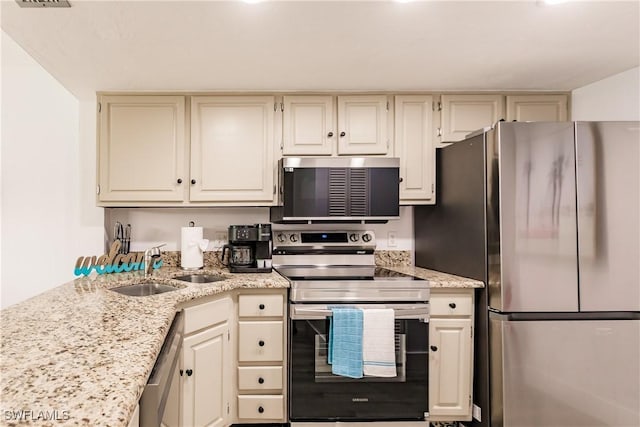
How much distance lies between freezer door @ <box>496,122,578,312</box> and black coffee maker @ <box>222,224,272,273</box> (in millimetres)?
1393

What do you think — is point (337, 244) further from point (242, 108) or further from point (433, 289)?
point (242, 108)

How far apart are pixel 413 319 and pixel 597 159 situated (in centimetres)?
124

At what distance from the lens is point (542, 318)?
183cm

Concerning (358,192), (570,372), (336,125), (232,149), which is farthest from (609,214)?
(232,149)

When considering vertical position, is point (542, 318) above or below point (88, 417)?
below

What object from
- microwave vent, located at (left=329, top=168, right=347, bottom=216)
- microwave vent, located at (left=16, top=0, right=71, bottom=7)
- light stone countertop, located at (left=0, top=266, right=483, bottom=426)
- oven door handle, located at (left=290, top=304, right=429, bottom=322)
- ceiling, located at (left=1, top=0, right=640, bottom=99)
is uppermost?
ceiling, located at (left=1, top=0, right=640, bottom=99)

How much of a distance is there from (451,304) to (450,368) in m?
0.36

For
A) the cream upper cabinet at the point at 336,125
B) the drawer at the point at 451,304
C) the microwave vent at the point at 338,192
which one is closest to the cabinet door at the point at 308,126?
the cream upper cabinet at the point at 336,125

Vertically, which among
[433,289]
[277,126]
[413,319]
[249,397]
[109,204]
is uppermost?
[277,126]

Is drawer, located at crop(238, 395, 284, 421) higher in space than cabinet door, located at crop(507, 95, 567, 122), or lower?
lower

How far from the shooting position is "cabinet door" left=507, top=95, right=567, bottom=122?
2465mm

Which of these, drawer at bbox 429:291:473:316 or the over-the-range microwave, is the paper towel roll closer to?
Answer: the over-the-range microwave

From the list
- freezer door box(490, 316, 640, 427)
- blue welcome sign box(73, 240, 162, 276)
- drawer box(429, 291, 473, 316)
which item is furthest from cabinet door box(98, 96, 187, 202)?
freezer door box(490, 316, 640, 427)

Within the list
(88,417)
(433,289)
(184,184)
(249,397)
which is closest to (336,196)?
(433,289)
